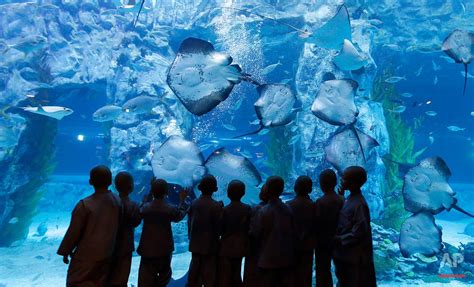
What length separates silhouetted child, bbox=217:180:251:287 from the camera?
3000 mm

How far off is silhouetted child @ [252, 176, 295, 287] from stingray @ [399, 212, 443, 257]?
280 centimetres

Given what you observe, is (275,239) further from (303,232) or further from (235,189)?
(235,189)

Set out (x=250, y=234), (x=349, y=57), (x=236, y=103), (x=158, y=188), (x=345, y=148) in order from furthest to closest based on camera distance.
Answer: (x=236, y=103), (x=349, y=57), (x=345, y=148), (x=158, y=188), (x=250, y=234)

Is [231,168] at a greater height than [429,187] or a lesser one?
greater

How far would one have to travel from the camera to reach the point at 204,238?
3021 millimetres

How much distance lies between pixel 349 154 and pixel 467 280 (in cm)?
410

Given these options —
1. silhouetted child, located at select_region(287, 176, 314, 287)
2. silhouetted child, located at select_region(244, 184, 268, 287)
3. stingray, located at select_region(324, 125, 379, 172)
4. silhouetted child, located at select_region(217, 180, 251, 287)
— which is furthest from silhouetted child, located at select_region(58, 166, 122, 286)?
stingray, located at select_region(324, 125, 379, 172)

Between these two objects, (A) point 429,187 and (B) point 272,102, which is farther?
(B) point 272,102

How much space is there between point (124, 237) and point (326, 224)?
172 centimetres

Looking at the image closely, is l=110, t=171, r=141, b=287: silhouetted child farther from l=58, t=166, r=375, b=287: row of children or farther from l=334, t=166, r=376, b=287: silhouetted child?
l=334, t=166, r=376, b=287: silhouetted child

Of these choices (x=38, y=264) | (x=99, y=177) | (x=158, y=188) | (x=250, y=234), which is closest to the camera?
(x=99, y=177)

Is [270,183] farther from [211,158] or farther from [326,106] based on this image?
[326,106]

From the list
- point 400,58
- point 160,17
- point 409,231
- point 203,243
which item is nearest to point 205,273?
point 203,243

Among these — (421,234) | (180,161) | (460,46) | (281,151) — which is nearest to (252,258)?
(180,161)
